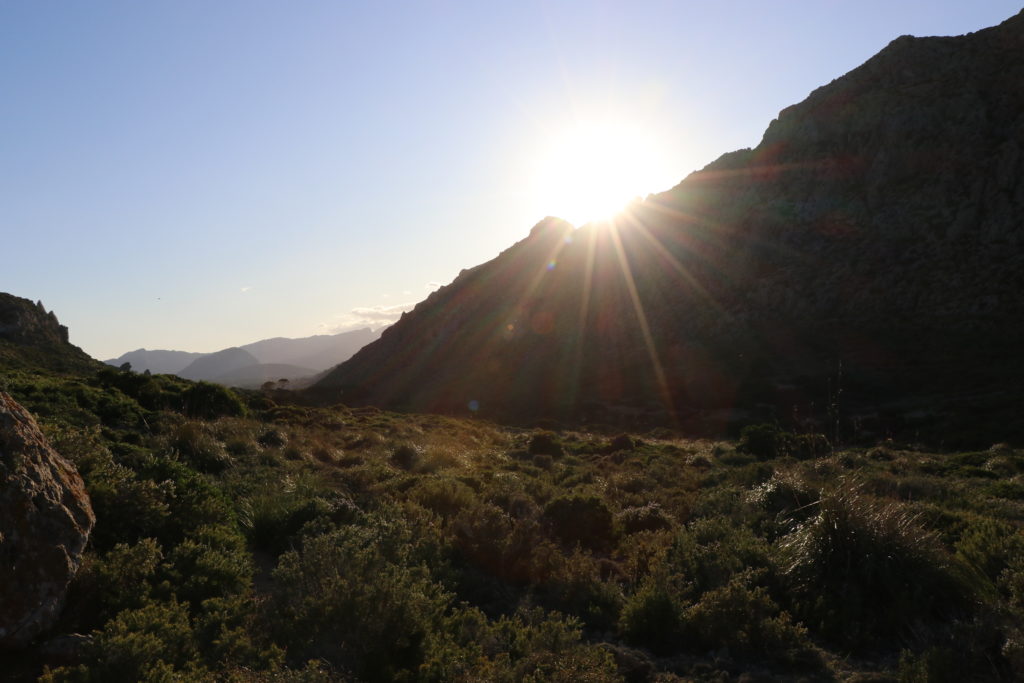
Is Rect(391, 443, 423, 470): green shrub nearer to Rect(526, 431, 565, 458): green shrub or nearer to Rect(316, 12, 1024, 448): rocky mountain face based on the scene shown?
Rect(526, 431, 565, 458): green shrub

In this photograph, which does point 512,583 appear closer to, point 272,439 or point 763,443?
point 272,439

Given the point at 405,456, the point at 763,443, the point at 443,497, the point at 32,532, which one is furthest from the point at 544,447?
the point at 32,532

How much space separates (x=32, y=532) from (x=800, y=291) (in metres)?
64.4

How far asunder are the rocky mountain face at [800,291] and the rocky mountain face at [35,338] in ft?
87.9

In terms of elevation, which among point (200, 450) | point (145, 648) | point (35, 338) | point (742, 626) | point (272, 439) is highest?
point (35, 338)

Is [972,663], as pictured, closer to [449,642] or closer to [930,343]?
[449,642]

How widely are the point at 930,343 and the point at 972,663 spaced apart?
52.4 metres

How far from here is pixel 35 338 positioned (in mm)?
39281

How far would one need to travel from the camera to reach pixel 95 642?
4.16 meters

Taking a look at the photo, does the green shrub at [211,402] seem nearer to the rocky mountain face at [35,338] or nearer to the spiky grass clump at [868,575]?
the rocky mountain face at [35,338]

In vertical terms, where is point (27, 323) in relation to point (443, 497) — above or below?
above

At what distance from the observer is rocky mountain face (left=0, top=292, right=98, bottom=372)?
3241 centimetres

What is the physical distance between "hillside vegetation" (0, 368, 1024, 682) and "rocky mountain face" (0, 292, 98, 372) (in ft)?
96.3

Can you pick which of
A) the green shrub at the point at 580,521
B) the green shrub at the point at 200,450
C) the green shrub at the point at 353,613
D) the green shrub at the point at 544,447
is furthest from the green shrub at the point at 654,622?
the green shrub at the point at 544,447
